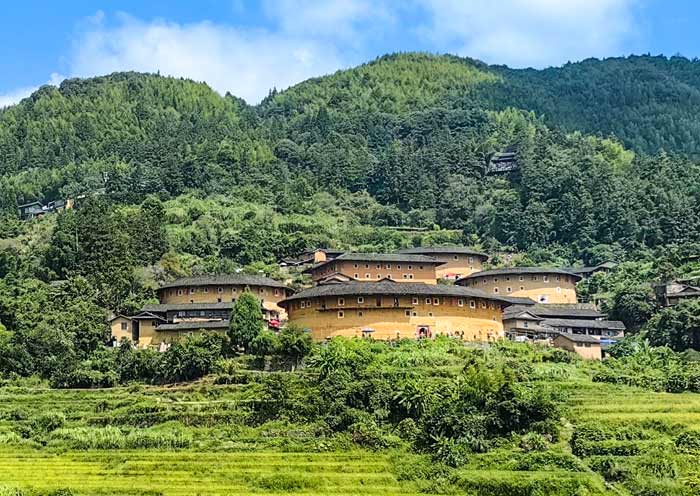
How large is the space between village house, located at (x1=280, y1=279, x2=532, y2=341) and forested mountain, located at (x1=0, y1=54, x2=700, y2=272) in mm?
25416

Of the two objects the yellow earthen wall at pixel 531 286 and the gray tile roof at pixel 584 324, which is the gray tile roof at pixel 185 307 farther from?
the yellow earthen wall at pixel 531 286

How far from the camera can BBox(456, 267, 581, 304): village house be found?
7019 centimetres

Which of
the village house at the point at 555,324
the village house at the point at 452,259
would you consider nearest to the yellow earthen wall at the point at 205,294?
the village house at the point at 555,324

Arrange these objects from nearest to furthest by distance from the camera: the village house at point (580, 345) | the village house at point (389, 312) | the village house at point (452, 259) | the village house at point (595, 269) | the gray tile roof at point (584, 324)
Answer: the village house at point (389, 312) → the village house at point (580, 345) → the gray tile roof at point (584, 324) → the village house at point (452, 259) → the village house at point (595, 269)

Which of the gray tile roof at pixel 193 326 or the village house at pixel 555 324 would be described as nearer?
the gray tile roof at pixel 193 326

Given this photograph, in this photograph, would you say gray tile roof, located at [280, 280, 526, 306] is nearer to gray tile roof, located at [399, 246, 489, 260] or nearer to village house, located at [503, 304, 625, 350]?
village house, located at [503, 304, 625, 350]

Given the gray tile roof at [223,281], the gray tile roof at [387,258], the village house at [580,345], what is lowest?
the village house at [580,345]

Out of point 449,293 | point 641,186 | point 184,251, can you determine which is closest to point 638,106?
point 641,186

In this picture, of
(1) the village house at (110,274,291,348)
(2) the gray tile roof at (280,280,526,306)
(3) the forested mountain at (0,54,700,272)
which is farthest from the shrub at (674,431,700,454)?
(3) the forested mountain at (0,54,700,272)

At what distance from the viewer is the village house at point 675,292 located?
6069 cm

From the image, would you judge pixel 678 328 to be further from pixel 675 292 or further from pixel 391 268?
pixel 391 268

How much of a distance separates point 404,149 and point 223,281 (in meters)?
53.2

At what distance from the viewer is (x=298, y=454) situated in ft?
116

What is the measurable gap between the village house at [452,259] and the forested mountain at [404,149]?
35.4 feet
